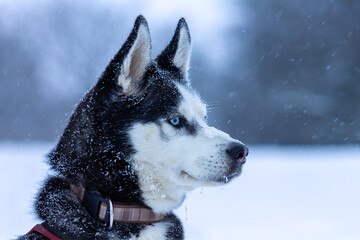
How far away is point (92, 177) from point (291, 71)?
1544 centimetres

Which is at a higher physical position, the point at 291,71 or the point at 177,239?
the point at 291,71

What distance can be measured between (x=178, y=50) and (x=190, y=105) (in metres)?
0.42

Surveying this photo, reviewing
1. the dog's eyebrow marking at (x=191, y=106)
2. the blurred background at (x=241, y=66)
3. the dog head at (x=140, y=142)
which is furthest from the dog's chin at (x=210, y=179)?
the blurred background at (x=241, y=66)

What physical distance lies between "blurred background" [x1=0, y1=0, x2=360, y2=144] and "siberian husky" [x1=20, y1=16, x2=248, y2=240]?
12896 mm

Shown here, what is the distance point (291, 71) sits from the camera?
1675 cm

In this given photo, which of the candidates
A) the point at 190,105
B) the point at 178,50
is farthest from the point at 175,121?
the point at 178,50

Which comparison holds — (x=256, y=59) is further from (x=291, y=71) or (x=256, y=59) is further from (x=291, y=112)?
(x=291, y=112)

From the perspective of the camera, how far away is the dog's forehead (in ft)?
8.06

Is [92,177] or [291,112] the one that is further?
[291,112]

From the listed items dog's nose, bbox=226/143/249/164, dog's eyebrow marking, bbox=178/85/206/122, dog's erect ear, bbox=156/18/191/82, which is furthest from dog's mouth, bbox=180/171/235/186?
dog's erect ear, bbox=156/18/191/82

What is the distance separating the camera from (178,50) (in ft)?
9.05

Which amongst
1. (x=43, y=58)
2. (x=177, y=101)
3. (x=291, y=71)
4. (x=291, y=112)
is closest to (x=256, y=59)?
(x=291, y=71)

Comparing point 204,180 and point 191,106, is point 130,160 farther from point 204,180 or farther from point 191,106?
point 191,106

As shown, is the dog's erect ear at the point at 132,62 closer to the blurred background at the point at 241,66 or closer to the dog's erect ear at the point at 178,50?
the dog's erect ear at the point at 178,50
